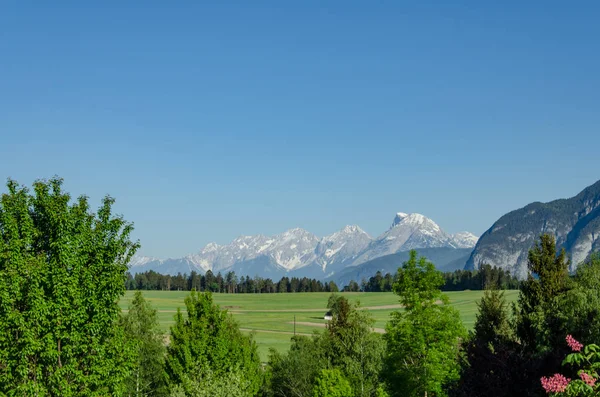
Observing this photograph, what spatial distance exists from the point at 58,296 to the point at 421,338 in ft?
94.2

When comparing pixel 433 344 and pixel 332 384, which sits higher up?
pixel 433 344

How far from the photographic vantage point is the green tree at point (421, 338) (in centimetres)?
4631

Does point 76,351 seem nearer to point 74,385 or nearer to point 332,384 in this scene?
point 74,385

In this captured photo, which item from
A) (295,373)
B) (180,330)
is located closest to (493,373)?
(180,330)

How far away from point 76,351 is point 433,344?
2796cm

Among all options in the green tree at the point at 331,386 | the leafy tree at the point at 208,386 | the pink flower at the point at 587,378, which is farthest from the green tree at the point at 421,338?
the pink flower at the point at 587,378

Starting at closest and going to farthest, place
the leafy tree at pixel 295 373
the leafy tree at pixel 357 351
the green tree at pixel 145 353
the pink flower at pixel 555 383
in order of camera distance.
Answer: the pink flower at pixel 555 383 < the green tree at pixel 145 353 < the leafy tree at pixel 357 351 < the leafy tree at pixel 295 373

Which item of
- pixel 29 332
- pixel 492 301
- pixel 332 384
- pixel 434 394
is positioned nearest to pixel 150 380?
pixel 332 384

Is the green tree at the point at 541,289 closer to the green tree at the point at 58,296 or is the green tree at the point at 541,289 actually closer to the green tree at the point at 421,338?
the green tree at the point at 421,338

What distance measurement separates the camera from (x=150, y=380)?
6644cm

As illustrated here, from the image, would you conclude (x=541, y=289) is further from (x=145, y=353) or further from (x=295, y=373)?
(x=145, y=353)

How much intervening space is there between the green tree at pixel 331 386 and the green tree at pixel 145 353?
61.7 ft

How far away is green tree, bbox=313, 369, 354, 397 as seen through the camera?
2087 inches

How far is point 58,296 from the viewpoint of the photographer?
28.3 metres
